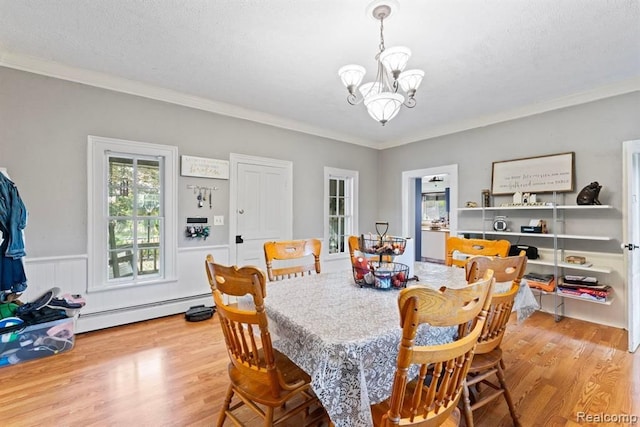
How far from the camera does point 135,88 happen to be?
317 centimetres

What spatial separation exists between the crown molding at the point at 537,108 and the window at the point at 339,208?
1.26 m

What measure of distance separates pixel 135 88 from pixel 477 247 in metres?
3.70

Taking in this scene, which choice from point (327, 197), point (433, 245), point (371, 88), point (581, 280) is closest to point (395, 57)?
point (371, 88)

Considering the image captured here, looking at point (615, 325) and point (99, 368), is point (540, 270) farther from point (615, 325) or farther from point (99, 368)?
point (99, 368)

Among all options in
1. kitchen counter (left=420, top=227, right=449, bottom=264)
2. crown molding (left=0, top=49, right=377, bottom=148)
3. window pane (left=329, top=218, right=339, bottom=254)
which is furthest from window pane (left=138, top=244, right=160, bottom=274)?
kitchen counter (left=420, top=227, right=449, bottom=264)

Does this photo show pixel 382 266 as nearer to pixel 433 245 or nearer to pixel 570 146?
pixel 570 146

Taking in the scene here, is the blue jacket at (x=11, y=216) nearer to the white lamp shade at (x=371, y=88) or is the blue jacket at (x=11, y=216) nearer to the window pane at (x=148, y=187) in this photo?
the window pane at (x=148, y=187)

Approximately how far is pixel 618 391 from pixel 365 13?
Answer: 3.11m

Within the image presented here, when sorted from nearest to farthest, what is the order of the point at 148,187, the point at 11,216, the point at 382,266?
the point at 382,266 < the point at 11,216 < the point at 148,187

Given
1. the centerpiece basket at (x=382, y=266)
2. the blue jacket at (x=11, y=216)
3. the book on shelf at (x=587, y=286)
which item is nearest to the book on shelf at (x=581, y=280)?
the book on shelf at (x=587, y=286)

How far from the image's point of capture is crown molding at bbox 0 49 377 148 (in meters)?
2.65

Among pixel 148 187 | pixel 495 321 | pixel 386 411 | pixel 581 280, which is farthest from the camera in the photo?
pixel 148 187

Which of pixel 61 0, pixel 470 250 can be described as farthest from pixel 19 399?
pixel 470 250

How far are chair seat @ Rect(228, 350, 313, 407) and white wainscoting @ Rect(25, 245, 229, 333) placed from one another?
2.35 m
